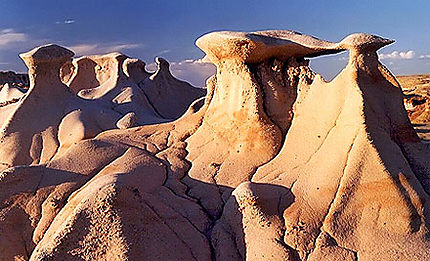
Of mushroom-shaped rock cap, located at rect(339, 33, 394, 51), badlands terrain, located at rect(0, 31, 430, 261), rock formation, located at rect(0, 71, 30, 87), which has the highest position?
mushroom-shaped rock cap, located at rect(339, 33, 394, 51)

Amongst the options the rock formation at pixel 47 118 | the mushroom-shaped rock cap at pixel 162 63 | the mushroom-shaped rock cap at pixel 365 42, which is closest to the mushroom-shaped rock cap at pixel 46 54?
the rock formation at pixel 47 118

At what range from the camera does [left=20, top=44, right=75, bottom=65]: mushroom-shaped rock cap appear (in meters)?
7.41

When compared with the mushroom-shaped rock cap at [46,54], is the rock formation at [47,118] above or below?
below

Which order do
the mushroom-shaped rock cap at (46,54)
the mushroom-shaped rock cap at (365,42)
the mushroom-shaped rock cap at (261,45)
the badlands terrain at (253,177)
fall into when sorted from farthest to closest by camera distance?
the mushroom-shaped rock cap at (46,54), the mushroom-shaped rock cap at (261,45), the mushroom-shaped rock cap at (365,42), the badlands terrain at (253,177)

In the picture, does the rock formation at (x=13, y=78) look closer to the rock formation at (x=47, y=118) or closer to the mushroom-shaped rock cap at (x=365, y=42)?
the rock formation at (x=47, y=118)

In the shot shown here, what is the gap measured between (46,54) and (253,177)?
4.71 meters

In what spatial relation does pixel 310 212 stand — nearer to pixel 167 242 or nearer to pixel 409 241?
pixel 409 241

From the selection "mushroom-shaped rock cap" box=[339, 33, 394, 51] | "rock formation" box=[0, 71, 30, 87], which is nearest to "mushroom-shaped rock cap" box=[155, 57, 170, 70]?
"mushroom-shaped rock cap" box=[339, 33, 394, 51]

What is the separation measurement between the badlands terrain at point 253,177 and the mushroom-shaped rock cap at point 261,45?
12 mm

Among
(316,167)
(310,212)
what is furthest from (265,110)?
(310,212)

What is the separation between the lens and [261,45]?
4.18m

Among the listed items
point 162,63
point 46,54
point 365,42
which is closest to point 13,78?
point 162,63

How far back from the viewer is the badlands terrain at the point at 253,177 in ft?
10.1

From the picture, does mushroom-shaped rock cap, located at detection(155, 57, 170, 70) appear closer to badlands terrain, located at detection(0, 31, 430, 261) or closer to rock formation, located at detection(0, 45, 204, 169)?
rock formation, located at detection(0, 45, 204, 169)
